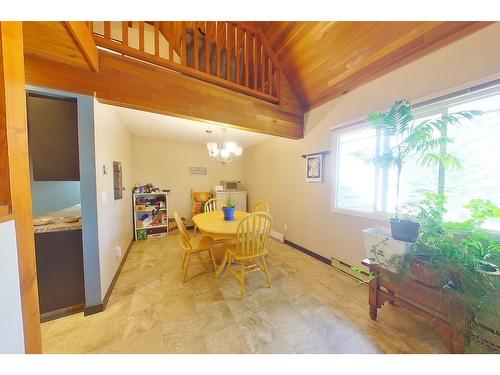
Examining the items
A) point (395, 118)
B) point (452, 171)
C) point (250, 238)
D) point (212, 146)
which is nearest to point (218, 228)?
point (250, 238)

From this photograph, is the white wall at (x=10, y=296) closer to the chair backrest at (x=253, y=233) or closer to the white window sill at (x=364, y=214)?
the chair backrest at (x=253, y=233)

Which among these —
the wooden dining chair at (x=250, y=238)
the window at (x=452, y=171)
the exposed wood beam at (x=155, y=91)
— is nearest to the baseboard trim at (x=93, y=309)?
the wooden dining chair at (x=250, y=238)

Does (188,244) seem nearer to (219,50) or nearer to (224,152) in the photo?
(224,152)

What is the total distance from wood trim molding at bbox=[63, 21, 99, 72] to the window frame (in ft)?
8.98

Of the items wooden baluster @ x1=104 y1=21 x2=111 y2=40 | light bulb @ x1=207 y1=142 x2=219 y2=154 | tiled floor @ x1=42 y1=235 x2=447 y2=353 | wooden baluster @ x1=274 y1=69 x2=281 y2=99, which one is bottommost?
tiled floor @ x1=42 y1=235 x2=447 y2=353

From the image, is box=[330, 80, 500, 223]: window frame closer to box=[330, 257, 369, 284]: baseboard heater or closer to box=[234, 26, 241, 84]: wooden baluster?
box=[330, 257, 369, 284]: baseboard heater

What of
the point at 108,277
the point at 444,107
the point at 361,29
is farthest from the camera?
the point at 108,277

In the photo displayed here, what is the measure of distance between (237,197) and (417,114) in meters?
3.69

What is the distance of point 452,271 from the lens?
3.52 feet

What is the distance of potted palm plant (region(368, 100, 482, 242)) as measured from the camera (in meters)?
1.25

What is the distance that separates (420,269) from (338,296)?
0.90 m

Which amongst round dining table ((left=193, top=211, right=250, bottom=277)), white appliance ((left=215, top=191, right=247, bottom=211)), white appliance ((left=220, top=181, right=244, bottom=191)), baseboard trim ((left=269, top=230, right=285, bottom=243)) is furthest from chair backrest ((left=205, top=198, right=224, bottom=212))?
baseboard trim ((left=269, top=230, right=285, bottom=243))
